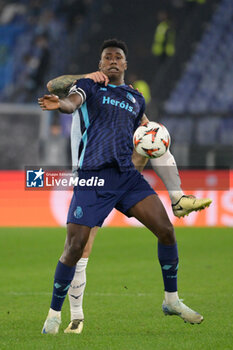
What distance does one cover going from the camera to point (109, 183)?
5.27 m

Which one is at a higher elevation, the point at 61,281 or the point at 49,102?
the point at 49,102

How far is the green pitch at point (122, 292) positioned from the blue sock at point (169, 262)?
313 millimetres

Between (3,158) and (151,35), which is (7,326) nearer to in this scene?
(3,158)

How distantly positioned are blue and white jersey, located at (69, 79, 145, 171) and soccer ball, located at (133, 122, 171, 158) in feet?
0.48

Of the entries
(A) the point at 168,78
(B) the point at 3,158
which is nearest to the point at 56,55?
(A) the point at 168,78

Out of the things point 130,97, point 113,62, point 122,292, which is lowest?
point 122,292

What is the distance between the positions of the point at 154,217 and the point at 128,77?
1438 centimetres

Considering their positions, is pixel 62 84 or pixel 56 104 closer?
pixel 56 104

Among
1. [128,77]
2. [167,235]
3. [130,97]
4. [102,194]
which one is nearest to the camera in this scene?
[102,194]

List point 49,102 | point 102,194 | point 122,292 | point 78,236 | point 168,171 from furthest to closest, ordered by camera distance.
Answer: point 122,292, point 168,171, point 102,194, point 78,236, point 49,102

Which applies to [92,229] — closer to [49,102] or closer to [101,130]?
[101,130]

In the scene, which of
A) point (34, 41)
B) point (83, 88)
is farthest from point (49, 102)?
point (34, 41)

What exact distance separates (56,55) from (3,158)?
5867 mm

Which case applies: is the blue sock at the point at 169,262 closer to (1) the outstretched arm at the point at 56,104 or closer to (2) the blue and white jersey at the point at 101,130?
(2) the blue and white jersey at the point at 101,130
